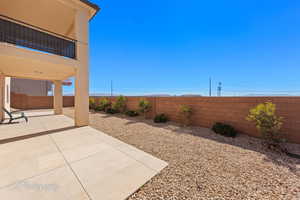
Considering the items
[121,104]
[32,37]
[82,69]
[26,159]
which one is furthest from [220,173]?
[121,104]

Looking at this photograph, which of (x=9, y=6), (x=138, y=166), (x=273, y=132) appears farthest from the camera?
(x=9, y=6)

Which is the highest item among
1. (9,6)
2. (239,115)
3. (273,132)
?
(9,6)

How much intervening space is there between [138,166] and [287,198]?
8.43 ft

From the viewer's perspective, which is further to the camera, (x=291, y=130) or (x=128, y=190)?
(x=291, y=130)

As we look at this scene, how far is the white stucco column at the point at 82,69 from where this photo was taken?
566 centimetres

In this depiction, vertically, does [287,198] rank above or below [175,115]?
below

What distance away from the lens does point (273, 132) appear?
150 inches

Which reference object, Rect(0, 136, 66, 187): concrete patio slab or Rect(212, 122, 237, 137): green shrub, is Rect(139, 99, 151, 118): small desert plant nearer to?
Rect(212, 122, 237, 137): green shrub

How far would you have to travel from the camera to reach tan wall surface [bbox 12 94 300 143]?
3980mm

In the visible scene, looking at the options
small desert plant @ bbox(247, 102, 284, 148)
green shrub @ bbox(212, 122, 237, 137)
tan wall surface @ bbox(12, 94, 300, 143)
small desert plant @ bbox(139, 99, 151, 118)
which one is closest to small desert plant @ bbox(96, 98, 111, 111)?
small desert plant @ bbox(139, 99, 151, 118)

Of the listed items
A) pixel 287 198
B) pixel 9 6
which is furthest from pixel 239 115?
pixel 9 6

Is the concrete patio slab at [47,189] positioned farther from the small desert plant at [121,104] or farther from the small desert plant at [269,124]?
the small desert plant at [121,104]

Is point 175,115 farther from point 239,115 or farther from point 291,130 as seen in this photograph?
point 291,130

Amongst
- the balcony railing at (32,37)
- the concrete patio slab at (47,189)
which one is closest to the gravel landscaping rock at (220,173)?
the concrete patio slab at (47,189)
